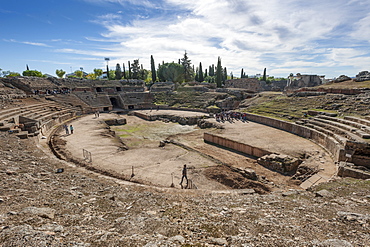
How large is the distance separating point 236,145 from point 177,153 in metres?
5.67

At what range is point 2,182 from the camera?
6.70 meters

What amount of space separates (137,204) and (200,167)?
6.74 m

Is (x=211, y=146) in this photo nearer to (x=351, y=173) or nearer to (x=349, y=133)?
(x=351, y=173)

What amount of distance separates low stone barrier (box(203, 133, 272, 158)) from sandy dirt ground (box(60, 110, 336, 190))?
0.73 meters

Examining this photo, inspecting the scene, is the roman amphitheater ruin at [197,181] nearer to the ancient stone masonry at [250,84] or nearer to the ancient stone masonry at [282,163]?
the ancient stone masonry at [282,163]

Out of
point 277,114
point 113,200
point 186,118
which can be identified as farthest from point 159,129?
point 113,200

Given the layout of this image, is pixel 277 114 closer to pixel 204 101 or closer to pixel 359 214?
pixel 204 101

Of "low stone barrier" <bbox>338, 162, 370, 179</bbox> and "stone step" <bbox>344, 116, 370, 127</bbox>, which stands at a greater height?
"stone step" <bbox>344, 116, 370, 127</bbox>

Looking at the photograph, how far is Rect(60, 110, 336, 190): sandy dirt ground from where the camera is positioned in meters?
11.6

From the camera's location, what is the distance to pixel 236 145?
17625 millimetres

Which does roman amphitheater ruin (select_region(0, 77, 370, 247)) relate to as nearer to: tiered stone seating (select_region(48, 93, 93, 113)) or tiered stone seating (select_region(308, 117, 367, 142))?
tiered stone seating (select_region(308, 117, 367, 142))

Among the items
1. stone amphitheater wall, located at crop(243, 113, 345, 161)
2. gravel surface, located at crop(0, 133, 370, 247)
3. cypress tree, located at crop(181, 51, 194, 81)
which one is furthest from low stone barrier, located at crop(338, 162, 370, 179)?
cypress tree, located at crop(181, 51, 194, 81)

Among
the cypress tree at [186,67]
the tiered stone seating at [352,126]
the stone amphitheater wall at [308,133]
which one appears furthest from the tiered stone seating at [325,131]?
the cypress tree at [186,67]

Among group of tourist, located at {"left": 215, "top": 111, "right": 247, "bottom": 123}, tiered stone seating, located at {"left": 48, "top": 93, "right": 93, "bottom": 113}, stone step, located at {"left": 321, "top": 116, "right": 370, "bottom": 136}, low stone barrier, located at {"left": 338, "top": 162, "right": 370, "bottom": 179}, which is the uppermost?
tiered stone seating, located at {"left": 48, "top": 93, "right": 93, "bottom": 113}
